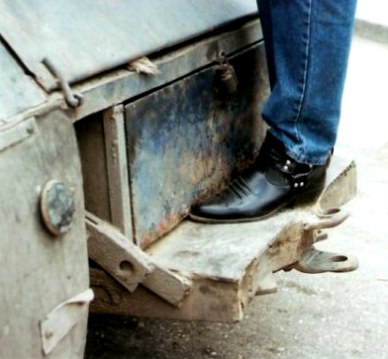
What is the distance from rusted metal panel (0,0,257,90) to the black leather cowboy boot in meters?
0.44

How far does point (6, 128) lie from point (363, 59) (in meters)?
5.95

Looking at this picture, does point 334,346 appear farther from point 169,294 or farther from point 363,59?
point 363,59

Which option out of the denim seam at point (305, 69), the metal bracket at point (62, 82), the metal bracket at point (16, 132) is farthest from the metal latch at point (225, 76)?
the metal bracket at point (16, 132)

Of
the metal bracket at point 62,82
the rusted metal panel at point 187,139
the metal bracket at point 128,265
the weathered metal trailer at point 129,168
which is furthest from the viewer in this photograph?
the rusted metal panel at point 187,139

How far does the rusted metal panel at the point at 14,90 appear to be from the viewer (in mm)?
2193

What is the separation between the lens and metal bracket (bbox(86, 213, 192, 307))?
2693 millimetres

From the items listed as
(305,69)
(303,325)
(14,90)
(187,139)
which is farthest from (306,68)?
(303,325)

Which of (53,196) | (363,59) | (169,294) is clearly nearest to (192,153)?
(169,294)

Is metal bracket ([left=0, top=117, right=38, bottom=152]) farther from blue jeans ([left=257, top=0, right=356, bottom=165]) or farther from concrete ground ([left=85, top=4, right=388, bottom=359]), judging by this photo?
concrete ground ([left=85, top=4, right=388, bottom=359])

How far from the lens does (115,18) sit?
106 inches

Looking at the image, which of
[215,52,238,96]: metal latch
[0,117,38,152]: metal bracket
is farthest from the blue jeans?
[0,117,38,152]: metal bracket

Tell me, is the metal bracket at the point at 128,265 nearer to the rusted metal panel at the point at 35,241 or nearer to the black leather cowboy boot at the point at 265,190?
the rusted metal panel at the point at 35,241

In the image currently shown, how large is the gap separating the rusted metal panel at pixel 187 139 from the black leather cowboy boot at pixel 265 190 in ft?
0.25

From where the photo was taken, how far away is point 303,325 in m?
3.95
